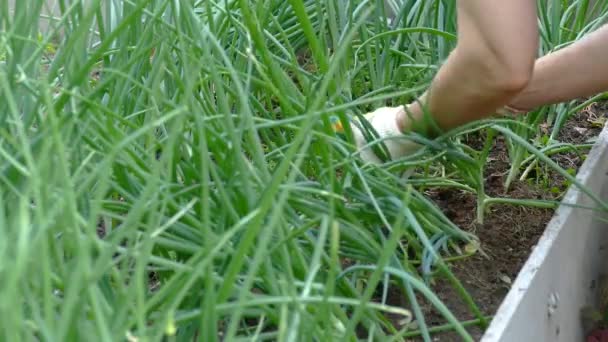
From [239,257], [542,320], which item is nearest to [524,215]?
[542,320]

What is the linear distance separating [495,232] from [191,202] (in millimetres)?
655

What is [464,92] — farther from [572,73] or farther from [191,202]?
[191,202]

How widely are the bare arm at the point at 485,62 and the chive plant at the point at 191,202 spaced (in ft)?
0.22

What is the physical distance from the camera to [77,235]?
56 centimetres

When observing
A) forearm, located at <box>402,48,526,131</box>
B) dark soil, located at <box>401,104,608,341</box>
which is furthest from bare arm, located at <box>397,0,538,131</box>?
dark soil, located at <box>401,104,608,341</box>

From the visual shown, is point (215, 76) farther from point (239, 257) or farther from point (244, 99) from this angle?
point (239, 257)

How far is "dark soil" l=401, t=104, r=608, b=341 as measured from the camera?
108 centimetres

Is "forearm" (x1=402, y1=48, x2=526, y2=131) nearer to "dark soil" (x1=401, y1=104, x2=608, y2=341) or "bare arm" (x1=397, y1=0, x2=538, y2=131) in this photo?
"bare arm" (x1=397, y1=0, x2=538, y2=131)

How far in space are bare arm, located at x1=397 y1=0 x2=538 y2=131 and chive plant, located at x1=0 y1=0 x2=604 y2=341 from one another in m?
0.07

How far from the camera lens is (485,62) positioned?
0.99 meters

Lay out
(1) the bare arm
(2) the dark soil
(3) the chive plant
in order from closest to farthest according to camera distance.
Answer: (3) the chive plant, (1) the bare arm, (2) the dark soil

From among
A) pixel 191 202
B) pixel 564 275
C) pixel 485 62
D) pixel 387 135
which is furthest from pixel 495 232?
pixel 191 202

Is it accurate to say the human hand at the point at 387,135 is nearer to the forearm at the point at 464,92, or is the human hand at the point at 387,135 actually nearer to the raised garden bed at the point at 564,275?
the forearm at the point at 464,92

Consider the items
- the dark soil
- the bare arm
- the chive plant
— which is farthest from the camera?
the dark soil
